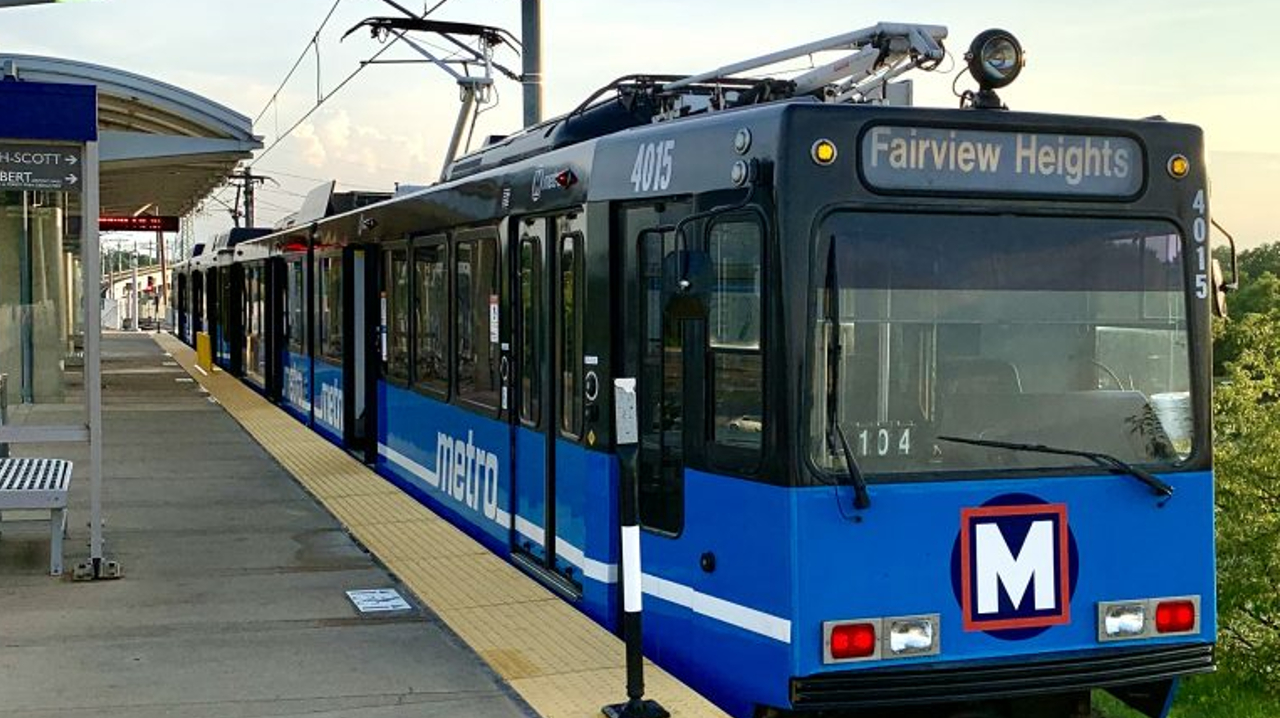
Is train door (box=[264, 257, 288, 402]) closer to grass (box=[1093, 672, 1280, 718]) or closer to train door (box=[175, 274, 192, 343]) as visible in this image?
grass (box=[1093, 672, 1280, 718])

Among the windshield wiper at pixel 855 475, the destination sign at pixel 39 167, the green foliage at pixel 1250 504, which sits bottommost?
the green foliage at pixel 1250 504

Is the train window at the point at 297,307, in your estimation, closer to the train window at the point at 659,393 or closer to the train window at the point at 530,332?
the train window at the point at 530,332

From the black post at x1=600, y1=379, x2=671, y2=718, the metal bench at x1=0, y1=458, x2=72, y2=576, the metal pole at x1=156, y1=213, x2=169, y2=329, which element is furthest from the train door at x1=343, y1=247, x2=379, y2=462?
the metal pole at x1=156, y1=213, x2=169, y2=329

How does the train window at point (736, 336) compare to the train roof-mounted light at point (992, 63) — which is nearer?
the train window at point (736, 336)

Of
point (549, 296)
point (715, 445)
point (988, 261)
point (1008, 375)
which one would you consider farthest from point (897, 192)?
point (549, 296)

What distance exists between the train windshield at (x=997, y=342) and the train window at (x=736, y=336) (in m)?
0.26

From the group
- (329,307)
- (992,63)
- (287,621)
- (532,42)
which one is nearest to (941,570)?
(992,63)

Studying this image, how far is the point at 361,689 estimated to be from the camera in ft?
18.7

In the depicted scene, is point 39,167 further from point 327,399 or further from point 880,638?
point 327,399

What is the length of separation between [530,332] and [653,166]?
6.47ft

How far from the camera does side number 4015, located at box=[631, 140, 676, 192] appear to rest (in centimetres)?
Result: 587

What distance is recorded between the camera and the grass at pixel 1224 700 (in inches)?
645

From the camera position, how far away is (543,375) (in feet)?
24.7

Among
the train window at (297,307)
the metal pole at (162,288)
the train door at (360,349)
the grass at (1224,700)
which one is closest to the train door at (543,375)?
the train door at (360,349)
